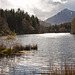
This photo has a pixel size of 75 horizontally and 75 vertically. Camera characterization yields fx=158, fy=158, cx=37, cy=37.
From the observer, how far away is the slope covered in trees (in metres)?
117

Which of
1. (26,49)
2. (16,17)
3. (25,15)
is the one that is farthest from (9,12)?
(26,49)

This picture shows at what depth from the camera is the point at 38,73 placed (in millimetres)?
11555

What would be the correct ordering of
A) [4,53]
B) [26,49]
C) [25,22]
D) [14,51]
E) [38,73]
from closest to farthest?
[38,73], [4,53], [14,51], [26,49], [25,22]

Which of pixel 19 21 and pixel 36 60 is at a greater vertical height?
pixel 19 21

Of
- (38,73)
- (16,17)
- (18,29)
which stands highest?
(16,17)

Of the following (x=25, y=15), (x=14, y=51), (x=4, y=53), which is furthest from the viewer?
(x=25, y=15)

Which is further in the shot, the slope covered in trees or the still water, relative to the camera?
the slope covered in trees

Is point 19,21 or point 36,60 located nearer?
point 36,60

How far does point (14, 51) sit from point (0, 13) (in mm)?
86650

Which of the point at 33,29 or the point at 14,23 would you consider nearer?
the point at 14,23

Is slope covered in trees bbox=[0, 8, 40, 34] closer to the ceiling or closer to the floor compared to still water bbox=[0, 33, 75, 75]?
closer to the ceiling

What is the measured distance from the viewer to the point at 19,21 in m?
128

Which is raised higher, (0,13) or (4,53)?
(0,13)

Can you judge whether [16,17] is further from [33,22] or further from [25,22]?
[33,22]
